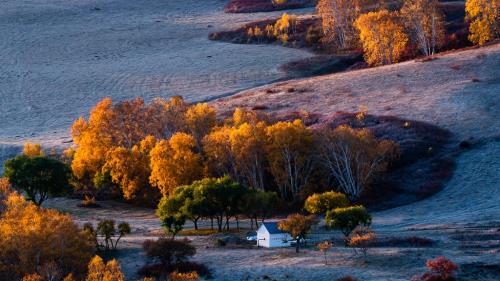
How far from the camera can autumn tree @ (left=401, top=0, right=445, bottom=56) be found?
122812 millimetres

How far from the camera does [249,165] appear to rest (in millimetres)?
82562

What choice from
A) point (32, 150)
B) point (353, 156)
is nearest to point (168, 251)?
point (353, 156)

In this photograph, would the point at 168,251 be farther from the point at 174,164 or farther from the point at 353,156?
the point at 353,156

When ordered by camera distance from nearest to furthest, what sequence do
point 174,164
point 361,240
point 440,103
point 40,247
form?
point 40,247 < point 361,240 < point 174,164 < point 440,103

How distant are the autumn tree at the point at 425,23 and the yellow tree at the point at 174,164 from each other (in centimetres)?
4978

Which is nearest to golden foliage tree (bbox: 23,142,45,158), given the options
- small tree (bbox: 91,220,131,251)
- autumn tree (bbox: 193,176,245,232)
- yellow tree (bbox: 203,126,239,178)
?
yellow tree (bbox: 203,126,239,178)

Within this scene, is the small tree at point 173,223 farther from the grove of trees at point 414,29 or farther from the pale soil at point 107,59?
the grove of trees at point 414,29

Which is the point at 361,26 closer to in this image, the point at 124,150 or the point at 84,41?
the point at 124,150

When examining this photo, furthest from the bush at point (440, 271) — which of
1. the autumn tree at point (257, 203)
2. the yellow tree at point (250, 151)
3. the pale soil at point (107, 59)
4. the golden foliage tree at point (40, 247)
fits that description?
the pale soil at point (107, 59)

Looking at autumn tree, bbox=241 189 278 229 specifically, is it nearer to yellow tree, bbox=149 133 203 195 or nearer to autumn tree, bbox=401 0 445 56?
yellow tree, bbox=149 133 203 195

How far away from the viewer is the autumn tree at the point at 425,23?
123 meters

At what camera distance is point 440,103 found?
96.8 meters

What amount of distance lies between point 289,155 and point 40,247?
30.9 metres

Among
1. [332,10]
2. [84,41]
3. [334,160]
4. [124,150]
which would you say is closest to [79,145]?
[124,150]
